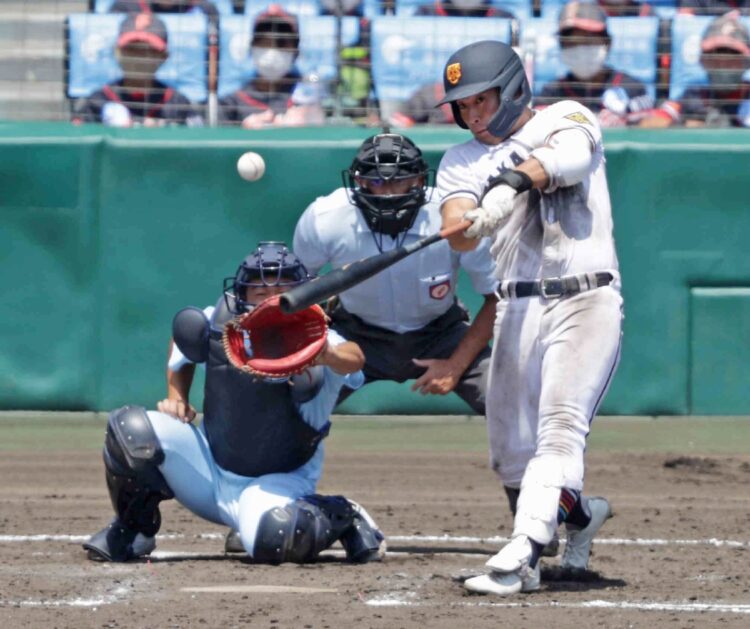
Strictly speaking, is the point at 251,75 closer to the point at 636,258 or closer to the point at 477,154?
the point at 636,258

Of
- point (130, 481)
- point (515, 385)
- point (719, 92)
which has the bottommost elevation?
point (130, 481)

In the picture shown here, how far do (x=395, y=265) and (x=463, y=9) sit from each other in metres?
4.33

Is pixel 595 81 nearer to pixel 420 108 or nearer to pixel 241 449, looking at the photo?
pixel 420 108

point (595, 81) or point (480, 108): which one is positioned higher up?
point (480, 108)

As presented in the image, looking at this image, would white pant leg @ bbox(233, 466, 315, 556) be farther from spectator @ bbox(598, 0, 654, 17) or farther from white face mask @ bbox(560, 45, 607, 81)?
spectator @ bbox(598, 0, 654, 17)

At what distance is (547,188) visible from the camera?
4.63 meters

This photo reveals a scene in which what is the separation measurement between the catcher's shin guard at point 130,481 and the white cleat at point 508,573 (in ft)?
3.90

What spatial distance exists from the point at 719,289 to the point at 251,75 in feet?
10.4

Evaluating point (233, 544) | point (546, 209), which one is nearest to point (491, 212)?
point (546, 209)

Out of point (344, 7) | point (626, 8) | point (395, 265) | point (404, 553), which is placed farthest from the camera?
point (626, 8)

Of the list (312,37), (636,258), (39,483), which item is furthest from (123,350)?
(636,258)

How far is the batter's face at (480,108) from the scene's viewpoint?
15.9ft

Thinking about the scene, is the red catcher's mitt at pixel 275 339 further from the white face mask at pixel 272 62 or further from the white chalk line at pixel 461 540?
the white face mask at pixel 272 62

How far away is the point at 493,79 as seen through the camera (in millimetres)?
4801
